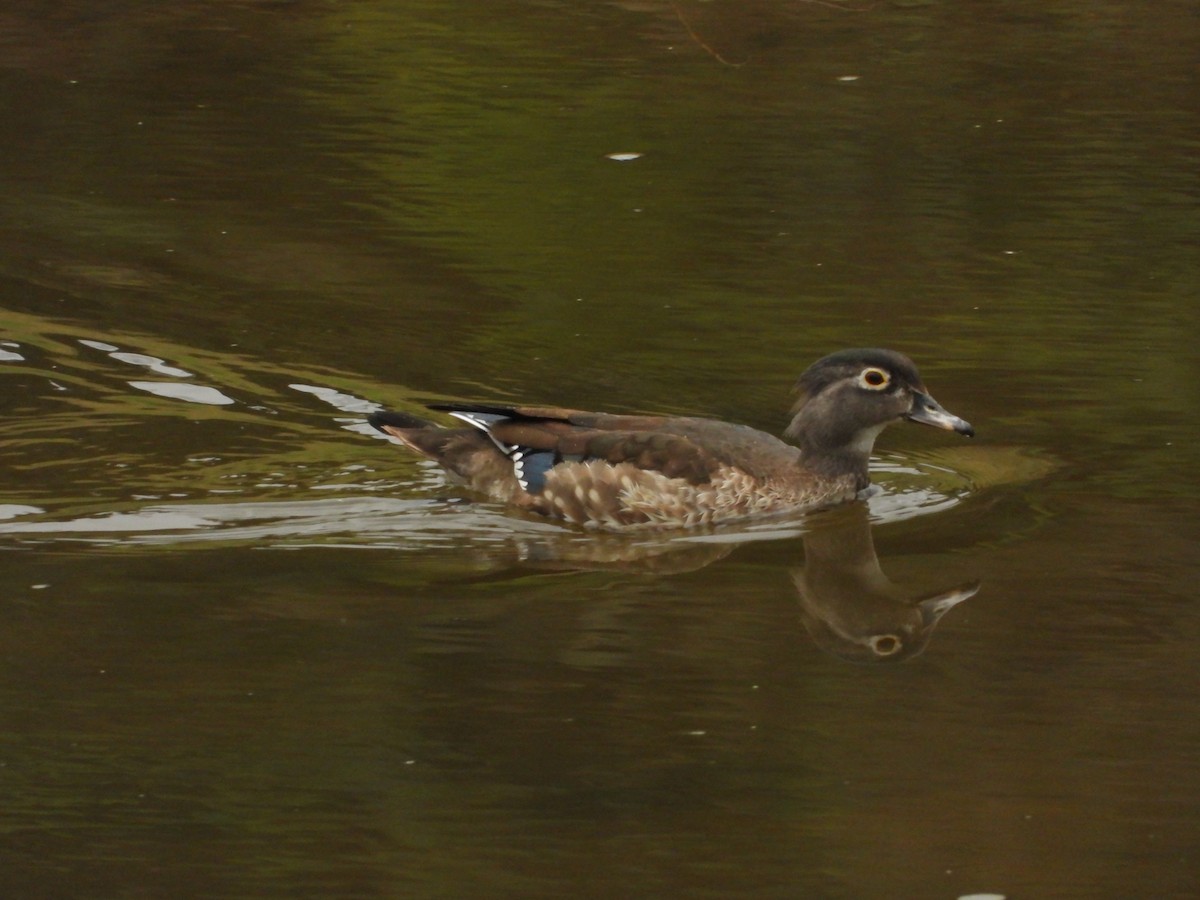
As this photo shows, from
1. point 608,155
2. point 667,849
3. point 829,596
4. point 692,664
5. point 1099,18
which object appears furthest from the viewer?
point 1099,18

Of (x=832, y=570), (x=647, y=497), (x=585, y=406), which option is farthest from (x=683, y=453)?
(x=585, y=406)

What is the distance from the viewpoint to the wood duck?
976 centimetres

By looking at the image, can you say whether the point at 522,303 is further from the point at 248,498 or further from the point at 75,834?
the point at 75,834

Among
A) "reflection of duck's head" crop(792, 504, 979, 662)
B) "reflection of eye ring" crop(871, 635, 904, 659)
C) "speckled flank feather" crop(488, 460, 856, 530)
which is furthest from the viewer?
"speckled flank feather" crop(488, 460, 856, 530)

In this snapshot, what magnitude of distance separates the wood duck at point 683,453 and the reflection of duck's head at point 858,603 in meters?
0.41

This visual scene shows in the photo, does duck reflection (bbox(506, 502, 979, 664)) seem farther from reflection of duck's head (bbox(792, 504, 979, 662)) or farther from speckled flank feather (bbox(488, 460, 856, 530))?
speckled flank feather (bbox(488, 460, 856, 530))

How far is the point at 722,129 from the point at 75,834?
36.7 ft

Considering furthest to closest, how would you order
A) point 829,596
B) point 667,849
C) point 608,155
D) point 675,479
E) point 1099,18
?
point 1099,18 → point 608,155 → point 675,479 → point 829,596 → point 667,849

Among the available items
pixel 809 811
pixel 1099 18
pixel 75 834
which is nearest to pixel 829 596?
pixel 809 811

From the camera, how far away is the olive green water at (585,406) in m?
6.44

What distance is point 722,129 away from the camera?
1664 centimetres

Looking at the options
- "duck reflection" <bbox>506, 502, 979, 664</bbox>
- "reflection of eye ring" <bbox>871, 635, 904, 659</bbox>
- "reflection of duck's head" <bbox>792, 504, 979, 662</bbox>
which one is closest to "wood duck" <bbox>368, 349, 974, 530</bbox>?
"duck reflection" <bbox>506, 502, 979, 664</bbox>

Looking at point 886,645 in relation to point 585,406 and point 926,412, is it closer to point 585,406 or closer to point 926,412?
point 926,412

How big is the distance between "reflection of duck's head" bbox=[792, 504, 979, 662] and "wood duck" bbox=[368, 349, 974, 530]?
1.34ft
